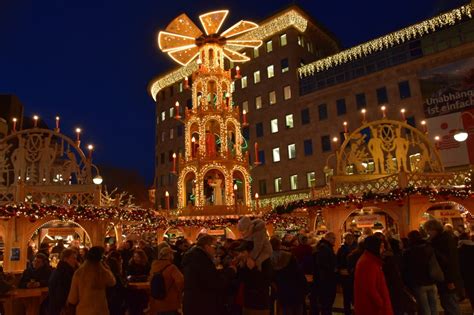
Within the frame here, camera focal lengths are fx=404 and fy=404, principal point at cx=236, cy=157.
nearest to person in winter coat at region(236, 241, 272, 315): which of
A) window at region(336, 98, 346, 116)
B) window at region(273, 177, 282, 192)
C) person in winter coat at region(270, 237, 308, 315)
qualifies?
person in winter coat at region(270, 237, 308, 315)

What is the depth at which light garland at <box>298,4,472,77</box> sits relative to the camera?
32750mm

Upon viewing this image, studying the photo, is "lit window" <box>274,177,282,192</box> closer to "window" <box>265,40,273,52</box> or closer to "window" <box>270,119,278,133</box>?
"window" <box>270,119,278,133</box>

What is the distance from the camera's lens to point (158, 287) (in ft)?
20.0

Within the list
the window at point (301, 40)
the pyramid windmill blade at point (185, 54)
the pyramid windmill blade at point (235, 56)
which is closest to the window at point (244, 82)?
the window at point (301, 40)

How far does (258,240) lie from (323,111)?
35932 mm

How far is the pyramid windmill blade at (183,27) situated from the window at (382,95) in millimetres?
17348

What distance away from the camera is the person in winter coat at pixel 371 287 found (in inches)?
211

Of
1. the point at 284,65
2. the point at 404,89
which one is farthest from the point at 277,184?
the point at 404,89

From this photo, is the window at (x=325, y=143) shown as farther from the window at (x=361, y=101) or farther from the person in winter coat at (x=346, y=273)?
the person in winter coat at (x=346, y=273)

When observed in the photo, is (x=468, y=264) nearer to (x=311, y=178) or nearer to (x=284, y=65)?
(x=311, y=178)

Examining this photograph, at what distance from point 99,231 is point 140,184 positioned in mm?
48898

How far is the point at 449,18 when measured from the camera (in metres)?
32.9

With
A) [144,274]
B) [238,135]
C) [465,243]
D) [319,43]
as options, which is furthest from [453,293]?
[319,43]

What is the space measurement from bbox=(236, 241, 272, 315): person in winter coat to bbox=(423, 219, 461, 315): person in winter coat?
3841 millimetres
